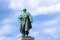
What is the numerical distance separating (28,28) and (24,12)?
153 centimetres

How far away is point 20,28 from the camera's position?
138 feet

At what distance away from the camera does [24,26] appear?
42125mm

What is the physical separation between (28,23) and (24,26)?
451mm

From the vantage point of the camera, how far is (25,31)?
137 ft

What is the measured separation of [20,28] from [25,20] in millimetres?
857

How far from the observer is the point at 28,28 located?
4191 cm

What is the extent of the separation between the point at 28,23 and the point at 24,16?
0.72 metres

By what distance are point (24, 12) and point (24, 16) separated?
1.25 feet

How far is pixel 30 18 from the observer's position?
4200 cm

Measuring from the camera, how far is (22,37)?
135ft

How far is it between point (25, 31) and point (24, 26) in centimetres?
55

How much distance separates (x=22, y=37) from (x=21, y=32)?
0.92 meters

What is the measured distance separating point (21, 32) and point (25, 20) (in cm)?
119

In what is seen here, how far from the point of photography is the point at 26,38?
4100cm
